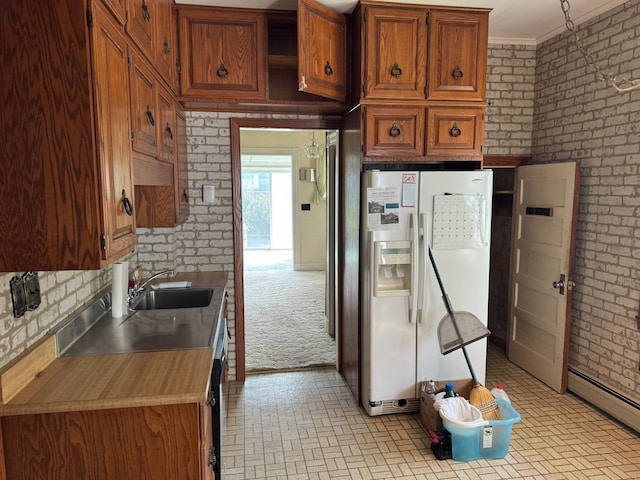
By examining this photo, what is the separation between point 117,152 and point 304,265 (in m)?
6.87

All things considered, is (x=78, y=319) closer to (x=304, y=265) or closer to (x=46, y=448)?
(x=46, y=448)

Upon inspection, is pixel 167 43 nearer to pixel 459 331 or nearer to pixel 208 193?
pixel 208 193

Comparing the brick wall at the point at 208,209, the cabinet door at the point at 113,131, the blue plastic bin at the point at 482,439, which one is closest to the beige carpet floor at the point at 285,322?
the brick wall at the point at 208,209

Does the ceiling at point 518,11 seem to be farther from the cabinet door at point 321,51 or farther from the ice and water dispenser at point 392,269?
the ice and water dispenser at point 392,269

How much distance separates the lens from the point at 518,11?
3.04 metres

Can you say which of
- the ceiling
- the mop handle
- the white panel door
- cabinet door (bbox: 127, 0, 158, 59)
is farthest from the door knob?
cabinet door (bbox: 127, 0, 158, 59)

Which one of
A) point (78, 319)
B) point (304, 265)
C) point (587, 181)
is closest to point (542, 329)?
point (587, 181)

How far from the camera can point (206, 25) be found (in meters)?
2.86

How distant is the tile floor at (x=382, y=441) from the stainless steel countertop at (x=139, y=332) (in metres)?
0.90

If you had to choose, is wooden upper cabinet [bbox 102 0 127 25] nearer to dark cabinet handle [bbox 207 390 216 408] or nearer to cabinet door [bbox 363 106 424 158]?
dark cabinet handle [bbox 207 390 216 408]

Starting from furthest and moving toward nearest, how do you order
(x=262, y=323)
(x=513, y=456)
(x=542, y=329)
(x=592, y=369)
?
(x=262, y=323) → (x=542, y=329) → (x=592, y=369) → (x=513, y=456)

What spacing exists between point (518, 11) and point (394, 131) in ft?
4.05

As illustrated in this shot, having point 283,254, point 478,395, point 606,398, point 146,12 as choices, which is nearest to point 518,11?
point 146,12

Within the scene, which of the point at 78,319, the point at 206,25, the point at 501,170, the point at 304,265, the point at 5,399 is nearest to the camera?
the point at 5,399
